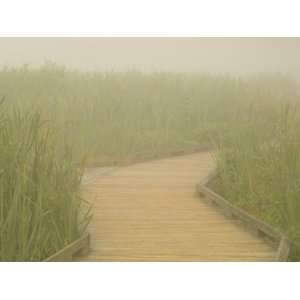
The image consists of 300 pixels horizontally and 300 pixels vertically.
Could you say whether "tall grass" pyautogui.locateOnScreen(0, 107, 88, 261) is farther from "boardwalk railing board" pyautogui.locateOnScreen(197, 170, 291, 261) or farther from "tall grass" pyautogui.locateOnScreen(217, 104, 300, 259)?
"tall grass" pyautogui.locateOnScreen(217, 104, 300, 259)

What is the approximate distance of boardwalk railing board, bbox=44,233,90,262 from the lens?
146 inches

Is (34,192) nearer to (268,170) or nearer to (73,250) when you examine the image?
(73,250)

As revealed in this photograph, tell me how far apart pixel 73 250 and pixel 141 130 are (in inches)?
43.5

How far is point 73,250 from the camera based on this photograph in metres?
3.80

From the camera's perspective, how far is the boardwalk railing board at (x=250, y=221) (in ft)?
12.9

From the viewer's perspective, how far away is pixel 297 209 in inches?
168

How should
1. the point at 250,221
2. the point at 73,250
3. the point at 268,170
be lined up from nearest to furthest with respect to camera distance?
the point at 73,250
the point at 250,221
the point at 268,170

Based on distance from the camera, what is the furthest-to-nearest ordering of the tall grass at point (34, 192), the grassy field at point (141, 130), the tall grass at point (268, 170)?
the tall grass at point (268, 170) < the grassy field at point (141, 130) < the tall grass at point (34, 192)

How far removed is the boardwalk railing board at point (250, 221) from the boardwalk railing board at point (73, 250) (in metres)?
1.00

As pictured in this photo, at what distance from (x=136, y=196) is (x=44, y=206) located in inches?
27.9

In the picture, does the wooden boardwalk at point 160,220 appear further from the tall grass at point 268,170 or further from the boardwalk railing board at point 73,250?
the tall grass at point 268,170
